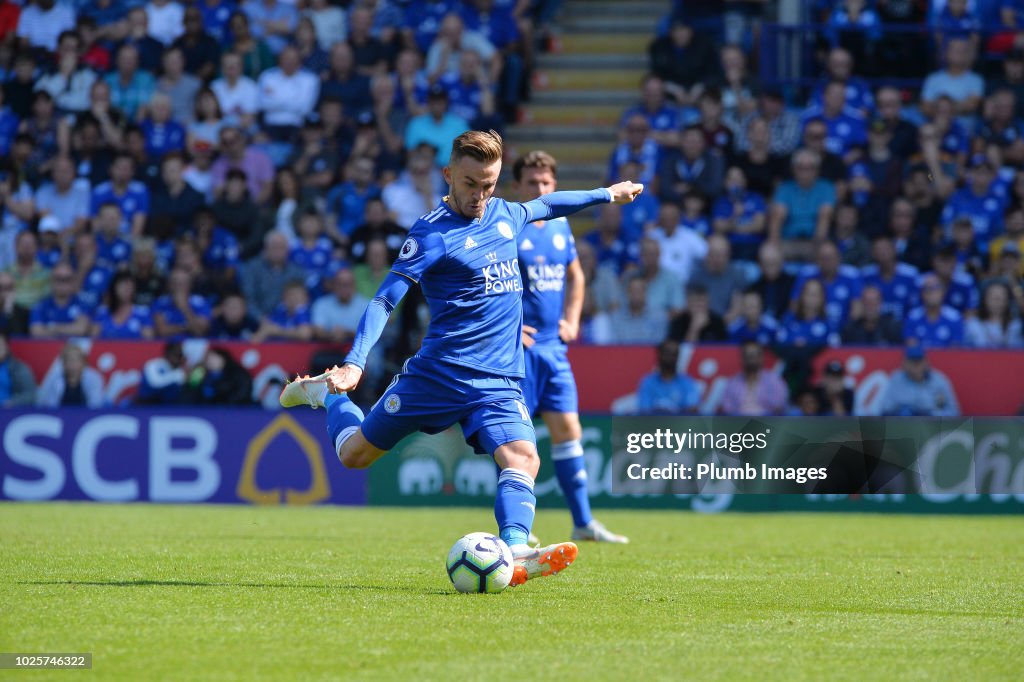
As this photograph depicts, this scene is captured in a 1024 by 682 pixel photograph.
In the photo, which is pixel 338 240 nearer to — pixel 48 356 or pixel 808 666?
pixel 48 356

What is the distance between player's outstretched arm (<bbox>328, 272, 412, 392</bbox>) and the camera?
23.0 ft

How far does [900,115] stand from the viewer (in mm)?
18031

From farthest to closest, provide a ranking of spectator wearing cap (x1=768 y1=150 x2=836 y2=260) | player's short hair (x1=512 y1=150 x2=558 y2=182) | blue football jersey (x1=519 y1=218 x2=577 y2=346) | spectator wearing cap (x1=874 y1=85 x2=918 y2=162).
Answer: spectator wearing cap (x1=874 y1=85 x2=918 y2=162) → spectator wearing cap (x1=768 y1=150 x2=836 y2=260) → blue football jersey (x1=519 y1=218 x2=577 y2=346) → player's short hair (x1=512 y1=150 x2=558 y2=182)

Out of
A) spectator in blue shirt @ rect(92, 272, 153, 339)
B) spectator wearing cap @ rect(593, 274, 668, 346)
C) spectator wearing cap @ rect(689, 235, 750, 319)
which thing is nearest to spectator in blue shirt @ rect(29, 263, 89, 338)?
spectator in blue shirt @ rect(92, 272, 153, 339)

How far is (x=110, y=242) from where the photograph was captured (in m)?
18.1

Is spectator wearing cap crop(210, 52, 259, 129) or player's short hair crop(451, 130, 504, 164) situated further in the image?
spectator wearing cap crop(210, 52, 259, 129)

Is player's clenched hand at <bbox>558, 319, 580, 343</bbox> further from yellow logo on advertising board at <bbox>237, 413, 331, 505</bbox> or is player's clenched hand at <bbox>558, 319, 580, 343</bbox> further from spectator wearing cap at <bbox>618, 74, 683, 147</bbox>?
spectator wearing cap at <bbox>618, 74, 683, 147</bbox>

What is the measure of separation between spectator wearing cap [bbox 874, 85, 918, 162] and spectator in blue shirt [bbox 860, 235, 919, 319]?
1.76 metres

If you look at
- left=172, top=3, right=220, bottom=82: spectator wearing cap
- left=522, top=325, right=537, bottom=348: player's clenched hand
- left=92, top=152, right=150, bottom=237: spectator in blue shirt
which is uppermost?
left=172, top=3, right=220, bottom=82: spectator wearing cap

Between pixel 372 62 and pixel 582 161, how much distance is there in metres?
3.08

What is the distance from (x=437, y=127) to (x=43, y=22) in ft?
20.7

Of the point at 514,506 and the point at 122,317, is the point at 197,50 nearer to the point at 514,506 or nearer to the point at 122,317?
the point at 122,317

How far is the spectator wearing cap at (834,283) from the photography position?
16.1 meters

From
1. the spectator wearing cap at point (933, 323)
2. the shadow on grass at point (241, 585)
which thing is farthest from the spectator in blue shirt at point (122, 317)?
the shadow on grass at point (241, 585)
